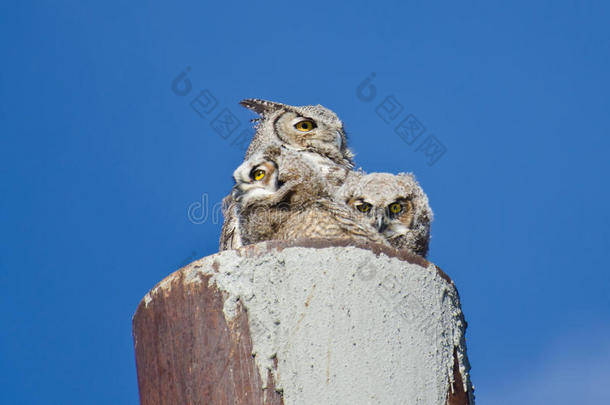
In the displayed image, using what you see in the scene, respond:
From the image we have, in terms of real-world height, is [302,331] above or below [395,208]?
below

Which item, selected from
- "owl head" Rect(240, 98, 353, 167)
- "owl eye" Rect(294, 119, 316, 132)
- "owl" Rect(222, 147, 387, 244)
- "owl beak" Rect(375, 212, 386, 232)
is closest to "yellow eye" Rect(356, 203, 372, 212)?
"owl beak" Rect(375, 212, 386, 232)

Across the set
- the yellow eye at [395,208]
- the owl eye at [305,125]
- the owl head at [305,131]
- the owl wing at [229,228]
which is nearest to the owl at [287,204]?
the yellow eye at [395,208]

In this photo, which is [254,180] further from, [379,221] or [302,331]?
[302,331]

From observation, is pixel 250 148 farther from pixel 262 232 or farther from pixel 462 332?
pixel 462 332

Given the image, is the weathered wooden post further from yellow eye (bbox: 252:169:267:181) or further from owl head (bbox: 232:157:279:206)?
yellow eye (bbox: 252:169:267:181)

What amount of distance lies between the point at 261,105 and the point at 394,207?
354 centimetres

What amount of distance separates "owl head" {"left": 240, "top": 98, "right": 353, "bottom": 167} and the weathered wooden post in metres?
4.75

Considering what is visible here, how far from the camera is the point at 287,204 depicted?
578 cm

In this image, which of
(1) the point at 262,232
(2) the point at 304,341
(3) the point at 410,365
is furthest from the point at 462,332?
(1) the point at 262,232

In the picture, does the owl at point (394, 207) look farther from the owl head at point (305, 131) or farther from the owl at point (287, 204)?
the owl head at point (305, 131)

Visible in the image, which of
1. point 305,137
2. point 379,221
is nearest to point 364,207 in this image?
point 379,221

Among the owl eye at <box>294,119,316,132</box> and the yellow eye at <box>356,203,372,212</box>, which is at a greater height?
the owl eye at <box>294,119,316,132</box>

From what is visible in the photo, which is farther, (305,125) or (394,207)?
(305,125)

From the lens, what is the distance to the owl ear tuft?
9680 mm
